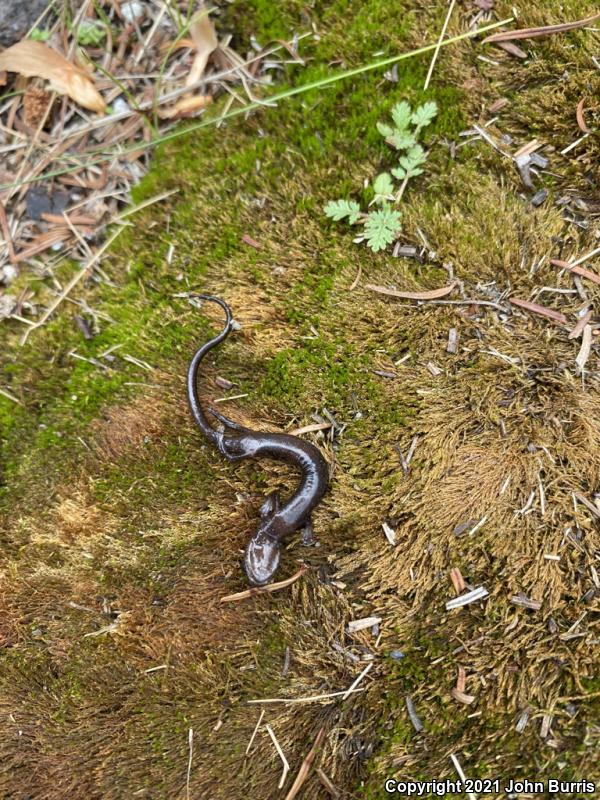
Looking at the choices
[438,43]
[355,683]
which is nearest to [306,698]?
[355,683]

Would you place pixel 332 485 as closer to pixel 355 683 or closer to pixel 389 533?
pixel 389 533

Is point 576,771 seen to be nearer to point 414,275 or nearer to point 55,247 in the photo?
point 414,275

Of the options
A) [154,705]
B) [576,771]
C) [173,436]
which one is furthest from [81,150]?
[576,771]

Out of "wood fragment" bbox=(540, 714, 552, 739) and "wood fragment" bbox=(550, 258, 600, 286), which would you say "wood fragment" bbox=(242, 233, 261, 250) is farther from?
"wood fragment" bbox=(540, 714, 552, 739)

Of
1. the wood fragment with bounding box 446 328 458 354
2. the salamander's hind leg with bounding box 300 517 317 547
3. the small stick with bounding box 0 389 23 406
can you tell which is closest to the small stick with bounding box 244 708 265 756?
the salamander's hind leg with bounding box 300 517 317 547

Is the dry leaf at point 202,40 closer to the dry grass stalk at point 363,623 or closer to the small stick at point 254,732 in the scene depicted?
the dry grass stalk at point 363,623
